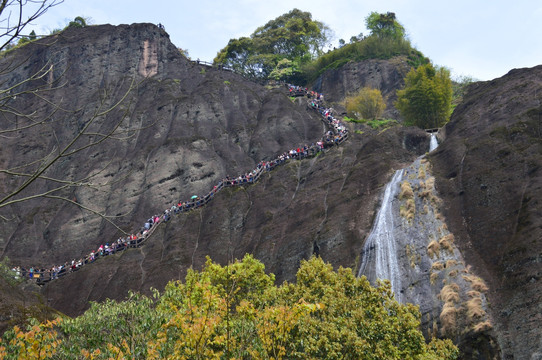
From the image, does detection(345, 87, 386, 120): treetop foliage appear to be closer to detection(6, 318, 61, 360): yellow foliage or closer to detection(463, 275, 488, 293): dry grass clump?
detection(463, 275, 488, 293): dry grass clump

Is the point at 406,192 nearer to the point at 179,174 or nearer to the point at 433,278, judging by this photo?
the point at 433,278

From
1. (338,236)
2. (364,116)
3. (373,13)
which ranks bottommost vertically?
(338,236)

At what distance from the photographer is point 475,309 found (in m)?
29.3

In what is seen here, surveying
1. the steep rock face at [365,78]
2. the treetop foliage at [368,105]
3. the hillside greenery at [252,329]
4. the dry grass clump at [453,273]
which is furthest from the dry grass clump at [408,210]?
the steep rock face at [365,78]

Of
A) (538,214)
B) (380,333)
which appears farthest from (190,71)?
(380,333)

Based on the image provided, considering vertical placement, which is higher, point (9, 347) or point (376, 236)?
point (376, 236)

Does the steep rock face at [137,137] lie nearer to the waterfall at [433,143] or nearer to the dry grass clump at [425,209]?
the waterfall at [433,143]

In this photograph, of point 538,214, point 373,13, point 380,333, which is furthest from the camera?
point 373,13

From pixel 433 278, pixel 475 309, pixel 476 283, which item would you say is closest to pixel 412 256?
pixel 433 278

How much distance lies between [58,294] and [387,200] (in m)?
31.6

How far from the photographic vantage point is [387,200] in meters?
43.1

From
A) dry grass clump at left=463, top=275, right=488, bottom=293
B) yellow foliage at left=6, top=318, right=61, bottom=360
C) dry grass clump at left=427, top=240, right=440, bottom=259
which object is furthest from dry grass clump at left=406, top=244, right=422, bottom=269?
yellow foliage at left=6, top=318, right=61, bottom=360

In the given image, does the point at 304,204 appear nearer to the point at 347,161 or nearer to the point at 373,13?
the point at 347,161

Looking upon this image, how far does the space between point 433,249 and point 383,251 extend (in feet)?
12.0
